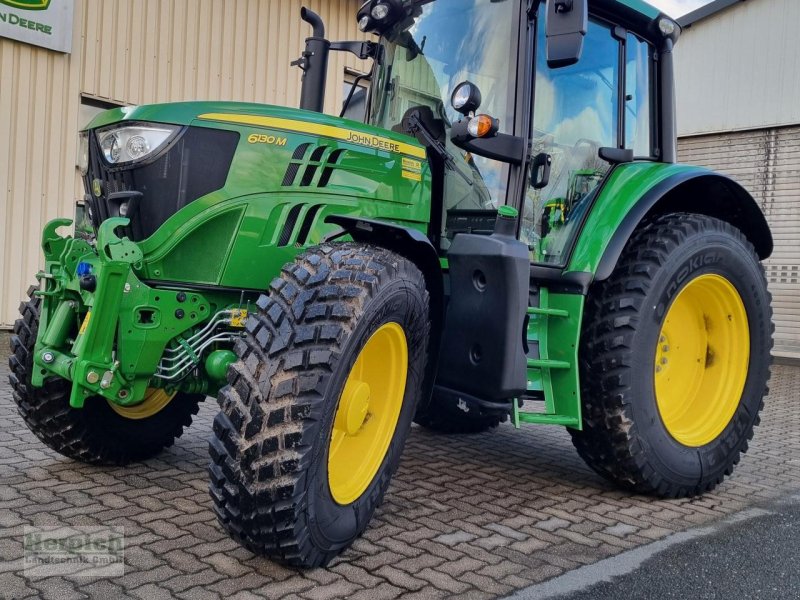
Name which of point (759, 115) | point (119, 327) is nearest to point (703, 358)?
point (119, 327)

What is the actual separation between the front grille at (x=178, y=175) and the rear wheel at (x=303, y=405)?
0.63 metres

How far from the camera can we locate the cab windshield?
3.78 m

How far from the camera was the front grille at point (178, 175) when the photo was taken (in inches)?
127

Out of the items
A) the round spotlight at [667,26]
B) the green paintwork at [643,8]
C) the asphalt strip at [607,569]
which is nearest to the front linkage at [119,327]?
the asphalt strip at [607,569]

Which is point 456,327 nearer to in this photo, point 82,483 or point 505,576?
point 505,576

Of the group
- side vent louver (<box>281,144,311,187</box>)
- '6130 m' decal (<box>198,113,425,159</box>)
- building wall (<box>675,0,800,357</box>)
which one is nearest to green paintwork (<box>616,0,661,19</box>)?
'6130 m' decal (<box>198,113,425,159</box>)

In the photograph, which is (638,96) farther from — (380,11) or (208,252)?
(208,252)

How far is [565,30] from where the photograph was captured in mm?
3297

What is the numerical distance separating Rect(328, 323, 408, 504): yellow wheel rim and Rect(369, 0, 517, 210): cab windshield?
3.32 feet

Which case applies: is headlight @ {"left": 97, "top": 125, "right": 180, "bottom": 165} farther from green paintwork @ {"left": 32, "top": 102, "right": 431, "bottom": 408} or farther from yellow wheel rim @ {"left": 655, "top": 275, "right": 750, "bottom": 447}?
yellow wheel rim @ {"left": 655, "top": 275, "right": 750, "bottom": 447}

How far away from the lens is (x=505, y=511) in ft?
12.1

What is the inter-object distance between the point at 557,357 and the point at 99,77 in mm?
6811

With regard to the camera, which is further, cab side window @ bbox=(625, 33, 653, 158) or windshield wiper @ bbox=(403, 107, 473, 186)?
cab side window @ bbox=(625, 33, 653, 158)
